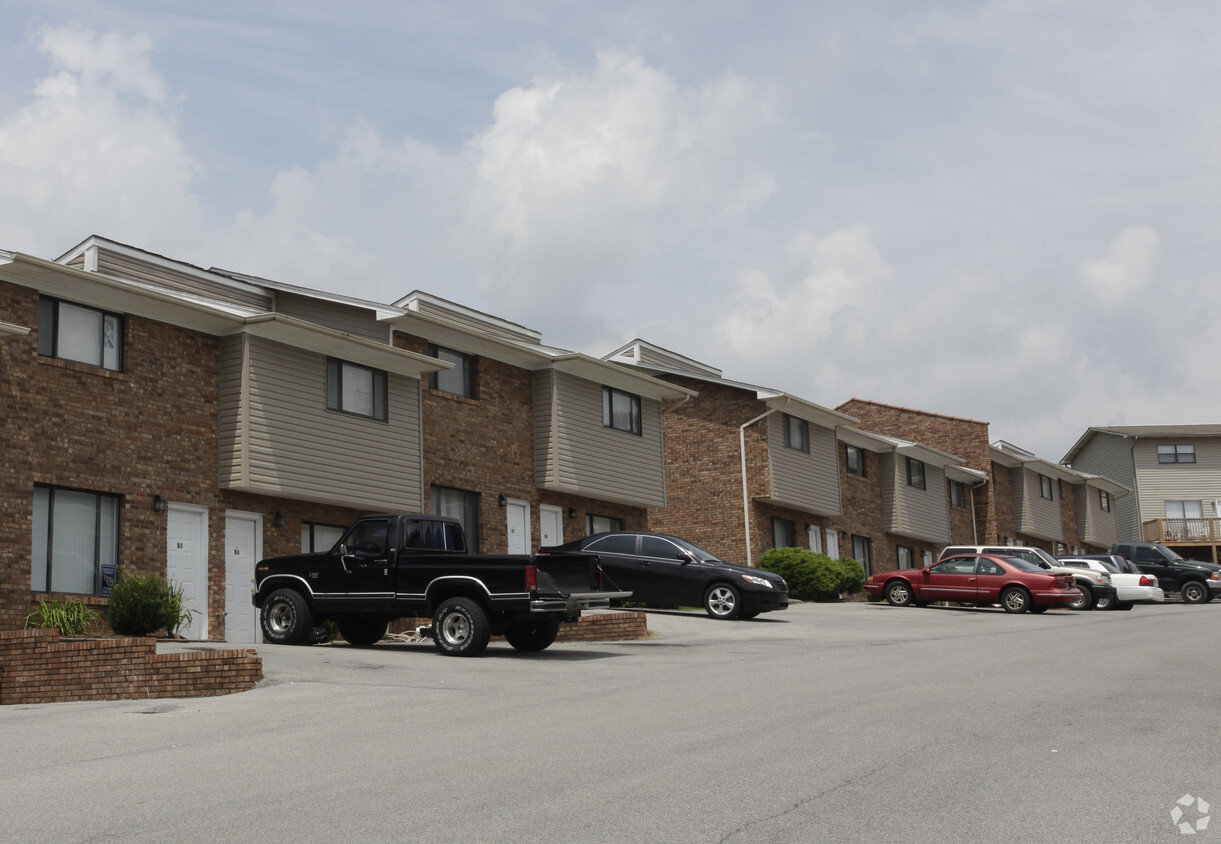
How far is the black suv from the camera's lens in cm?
3925

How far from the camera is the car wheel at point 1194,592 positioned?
129 ft

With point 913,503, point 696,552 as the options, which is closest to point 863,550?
point 913,503

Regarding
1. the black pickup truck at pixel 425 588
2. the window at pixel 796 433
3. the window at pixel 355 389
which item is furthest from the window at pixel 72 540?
the window at pixel 796 433

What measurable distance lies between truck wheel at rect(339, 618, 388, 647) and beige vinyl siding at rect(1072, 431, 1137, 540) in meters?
55.1

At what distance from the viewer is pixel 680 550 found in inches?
958

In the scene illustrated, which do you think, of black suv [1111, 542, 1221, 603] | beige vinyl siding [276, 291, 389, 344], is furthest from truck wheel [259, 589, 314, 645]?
black suv [1111, 542, 1221, 603]

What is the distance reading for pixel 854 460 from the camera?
136ft

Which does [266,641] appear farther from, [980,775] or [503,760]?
[980,775]

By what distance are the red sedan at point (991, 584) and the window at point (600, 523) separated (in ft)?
24.2

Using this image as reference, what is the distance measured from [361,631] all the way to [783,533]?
19.6 meters

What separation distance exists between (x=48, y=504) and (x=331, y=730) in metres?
10.6

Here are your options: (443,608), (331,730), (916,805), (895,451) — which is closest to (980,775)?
(916,805)

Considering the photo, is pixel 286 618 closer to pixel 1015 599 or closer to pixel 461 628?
pixel 461 628

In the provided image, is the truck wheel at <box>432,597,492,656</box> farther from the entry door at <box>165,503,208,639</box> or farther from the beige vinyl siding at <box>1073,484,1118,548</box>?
the beige vinyl siding at <box>1073,484,1118,548</box>
